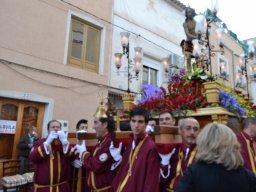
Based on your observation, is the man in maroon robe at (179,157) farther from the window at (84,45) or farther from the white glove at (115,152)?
the window at (84,45)

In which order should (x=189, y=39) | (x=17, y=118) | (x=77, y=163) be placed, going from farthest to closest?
(x=17, y=118) < (x=189, y=39) < (x=77, y=163)

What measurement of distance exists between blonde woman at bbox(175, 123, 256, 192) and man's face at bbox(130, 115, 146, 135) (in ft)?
3.22

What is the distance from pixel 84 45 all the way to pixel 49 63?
179 cm

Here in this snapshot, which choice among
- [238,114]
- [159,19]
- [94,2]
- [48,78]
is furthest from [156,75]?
[238,114]

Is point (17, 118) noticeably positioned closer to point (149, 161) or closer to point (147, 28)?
point (149, 161)

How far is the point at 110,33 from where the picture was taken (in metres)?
10.0

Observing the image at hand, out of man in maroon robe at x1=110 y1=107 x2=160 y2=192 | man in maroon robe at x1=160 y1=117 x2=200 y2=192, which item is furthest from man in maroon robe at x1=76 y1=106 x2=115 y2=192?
man in maroon robe at x1=160 y1=117 x2=200 y2=192

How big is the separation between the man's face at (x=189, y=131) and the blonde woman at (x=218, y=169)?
2.46 feet

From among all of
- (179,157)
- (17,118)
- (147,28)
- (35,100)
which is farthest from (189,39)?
(147,28)

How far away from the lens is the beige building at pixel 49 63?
7168 mm

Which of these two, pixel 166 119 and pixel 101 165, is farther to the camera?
pixel 166 119

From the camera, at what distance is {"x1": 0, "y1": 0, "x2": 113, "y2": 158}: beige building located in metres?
7.17

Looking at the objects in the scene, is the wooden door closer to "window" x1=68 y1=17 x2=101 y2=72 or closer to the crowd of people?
"window" x1=68 y1=17 x2=101 y2=72

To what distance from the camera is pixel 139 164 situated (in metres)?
2.45
